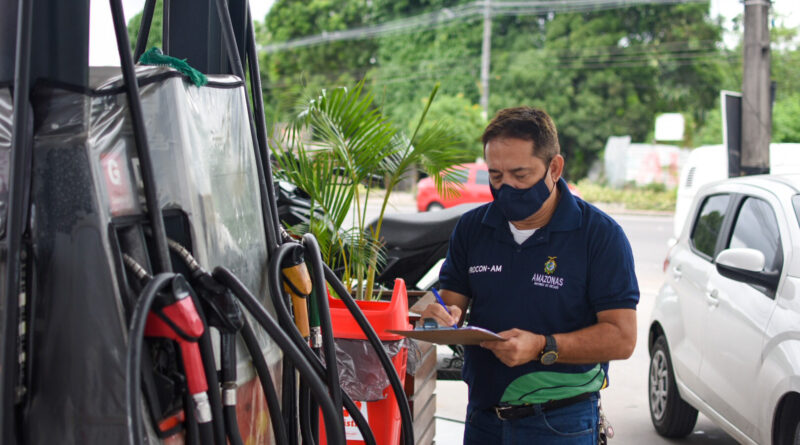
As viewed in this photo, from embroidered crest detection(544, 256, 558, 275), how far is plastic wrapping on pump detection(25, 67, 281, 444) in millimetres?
1223

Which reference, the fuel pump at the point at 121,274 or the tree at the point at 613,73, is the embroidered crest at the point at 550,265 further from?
the tree at the point at 613,73

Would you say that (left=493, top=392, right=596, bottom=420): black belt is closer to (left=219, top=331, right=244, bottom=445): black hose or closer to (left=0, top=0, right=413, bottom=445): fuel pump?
(left=0, top=0, right=413, bottom=445): fuel pump

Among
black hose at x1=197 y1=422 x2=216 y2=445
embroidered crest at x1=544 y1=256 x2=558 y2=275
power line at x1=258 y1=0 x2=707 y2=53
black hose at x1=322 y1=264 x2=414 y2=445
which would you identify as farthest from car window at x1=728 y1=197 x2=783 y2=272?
power line at x1=258 y1=0 x2=707 y2=53

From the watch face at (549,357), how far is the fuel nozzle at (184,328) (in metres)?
1.17

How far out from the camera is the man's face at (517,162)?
2.56m

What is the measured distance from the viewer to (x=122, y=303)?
1.52 m

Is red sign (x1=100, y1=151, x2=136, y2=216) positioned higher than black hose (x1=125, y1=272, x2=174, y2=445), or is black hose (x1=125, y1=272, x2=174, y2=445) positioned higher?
red sign (x1=100, y1=151, x2=136, y2=216)

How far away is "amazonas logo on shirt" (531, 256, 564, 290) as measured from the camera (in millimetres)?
2523

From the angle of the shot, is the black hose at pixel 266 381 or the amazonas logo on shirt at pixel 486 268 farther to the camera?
the amazonas logo on shirt at pixel 486 268

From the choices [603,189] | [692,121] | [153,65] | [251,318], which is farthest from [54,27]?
[692,121]

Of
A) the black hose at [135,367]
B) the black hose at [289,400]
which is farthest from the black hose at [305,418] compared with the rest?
the black hose at [135,367]

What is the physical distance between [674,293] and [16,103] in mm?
4628

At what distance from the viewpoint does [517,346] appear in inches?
93.8

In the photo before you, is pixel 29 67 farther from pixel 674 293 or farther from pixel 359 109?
pixel 674 293
